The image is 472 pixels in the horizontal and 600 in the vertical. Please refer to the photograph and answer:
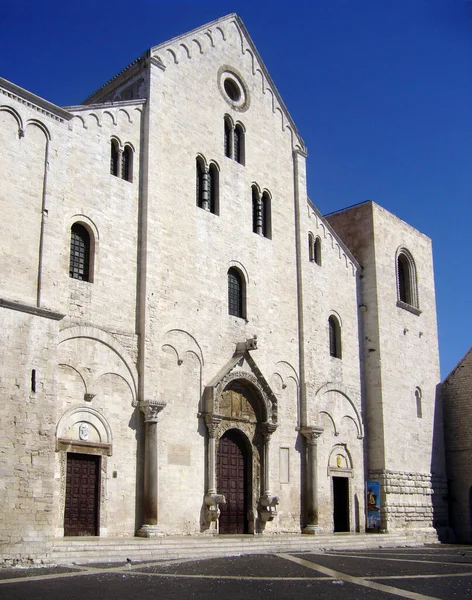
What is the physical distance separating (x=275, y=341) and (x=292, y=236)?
13.5 ft

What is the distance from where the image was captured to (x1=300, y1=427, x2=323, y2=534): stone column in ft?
80.7

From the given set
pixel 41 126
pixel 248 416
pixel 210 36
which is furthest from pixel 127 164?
pixel 248 416

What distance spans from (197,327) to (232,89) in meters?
9.07

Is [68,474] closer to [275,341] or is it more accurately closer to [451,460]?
[275,341]

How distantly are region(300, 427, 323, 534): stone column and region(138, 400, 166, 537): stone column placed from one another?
6880mm

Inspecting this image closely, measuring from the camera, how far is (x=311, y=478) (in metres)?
25.0

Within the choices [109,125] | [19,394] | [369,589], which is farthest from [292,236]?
[369,589]

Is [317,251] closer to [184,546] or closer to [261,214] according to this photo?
[261,214]

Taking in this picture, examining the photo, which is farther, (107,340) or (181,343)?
(181,343)

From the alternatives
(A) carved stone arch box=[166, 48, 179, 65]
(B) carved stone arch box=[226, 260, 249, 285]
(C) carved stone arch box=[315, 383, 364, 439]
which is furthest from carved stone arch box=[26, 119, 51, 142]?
(C) carved stone arch box=[315, 383, 364, 439]

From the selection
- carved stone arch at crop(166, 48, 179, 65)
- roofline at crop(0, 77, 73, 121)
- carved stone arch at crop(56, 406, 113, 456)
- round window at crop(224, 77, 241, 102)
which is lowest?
carved stone arch at crop(56, 406, 113, 456)

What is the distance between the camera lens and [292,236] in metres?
26.9

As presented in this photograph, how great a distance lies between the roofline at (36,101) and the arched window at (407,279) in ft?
59.0

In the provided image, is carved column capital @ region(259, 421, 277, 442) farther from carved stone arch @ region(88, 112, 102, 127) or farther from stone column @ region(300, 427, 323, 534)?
carved stone arch @ region(88, 112, 102, 127)
